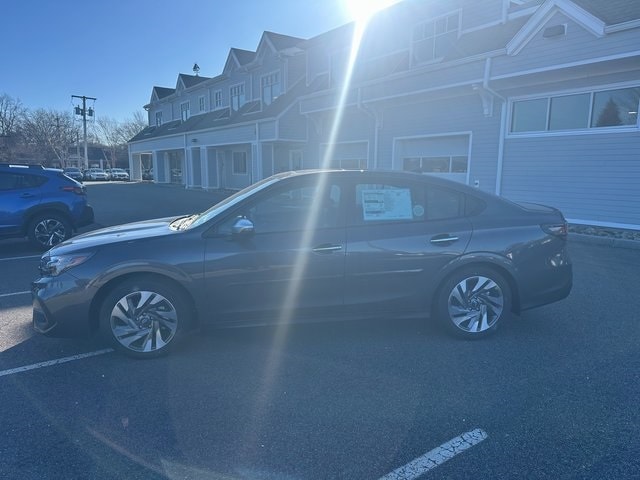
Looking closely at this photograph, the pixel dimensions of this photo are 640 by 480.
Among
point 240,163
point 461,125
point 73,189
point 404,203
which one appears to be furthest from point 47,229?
point 240,163

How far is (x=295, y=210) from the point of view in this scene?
3879 millimetres

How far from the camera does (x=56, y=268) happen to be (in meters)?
3.58

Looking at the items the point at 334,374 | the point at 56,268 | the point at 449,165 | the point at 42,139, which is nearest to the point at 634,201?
the point at 449,165

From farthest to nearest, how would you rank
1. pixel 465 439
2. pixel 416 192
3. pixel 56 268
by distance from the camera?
pixel 416 192, pixel 56 268, pixel 465 439

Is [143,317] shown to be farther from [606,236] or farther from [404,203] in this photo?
[606,236]

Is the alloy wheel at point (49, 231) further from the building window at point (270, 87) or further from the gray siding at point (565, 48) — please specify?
the building window at point (270, 87)

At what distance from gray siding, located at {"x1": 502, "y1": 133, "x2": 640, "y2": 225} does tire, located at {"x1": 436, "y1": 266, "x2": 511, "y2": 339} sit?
7.96 meters

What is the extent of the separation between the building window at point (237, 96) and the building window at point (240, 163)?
2.74 metres

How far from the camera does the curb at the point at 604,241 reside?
845cm

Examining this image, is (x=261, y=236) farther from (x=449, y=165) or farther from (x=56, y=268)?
(x=449, y=165)

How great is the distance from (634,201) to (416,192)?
27.9ft

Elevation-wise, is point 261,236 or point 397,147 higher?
point 397,147

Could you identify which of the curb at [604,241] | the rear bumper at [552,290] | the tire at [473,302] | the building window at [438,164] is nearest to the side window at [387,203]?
the tire at [473,302]

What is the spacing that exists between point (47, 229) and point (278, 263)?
22.8 feet
